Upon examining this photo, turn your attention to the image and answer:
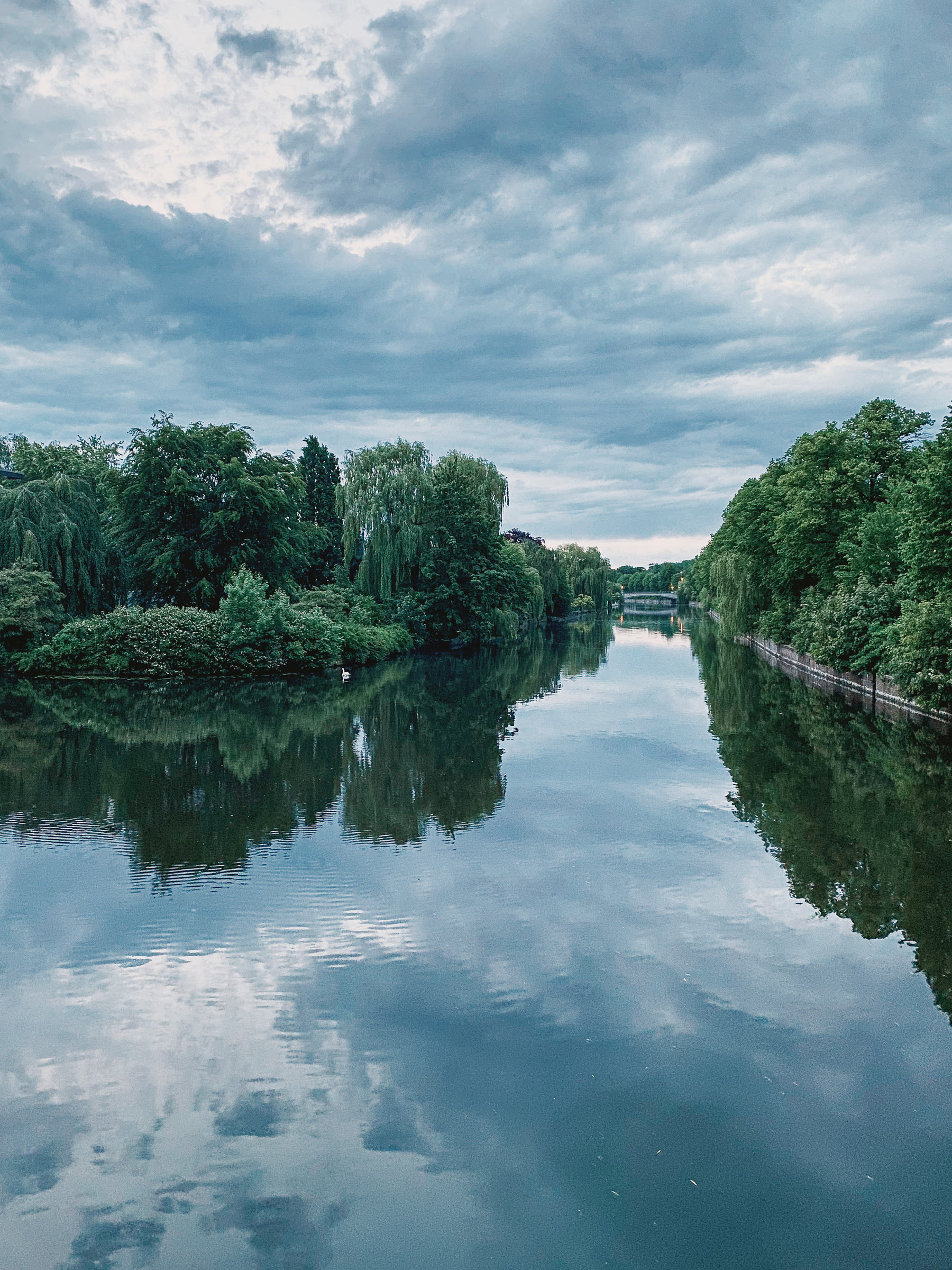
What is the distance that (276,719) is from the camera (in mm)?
19781

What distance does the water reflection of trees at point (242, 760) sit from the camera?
10.8m

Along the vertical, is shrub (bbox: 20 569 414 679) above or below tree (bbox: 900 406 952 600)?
below

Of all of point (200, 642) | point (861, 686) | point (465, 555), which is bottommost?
point (861, 686)

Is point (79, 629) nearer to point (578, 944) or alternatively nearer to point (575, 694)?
point (575, 694)

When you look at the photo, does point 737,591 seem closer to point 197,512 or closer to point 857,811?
point 197,512

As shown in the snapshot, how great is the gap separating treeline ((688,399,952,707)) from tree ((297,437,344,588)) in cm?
2097

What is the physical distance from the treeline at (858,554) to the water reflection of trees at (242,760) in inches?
371

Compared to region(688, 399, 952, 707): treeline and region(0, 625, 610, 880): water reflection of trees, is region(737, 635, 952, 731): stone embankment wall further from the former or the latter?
region(0, 625, 610, 880): water reflection of trees

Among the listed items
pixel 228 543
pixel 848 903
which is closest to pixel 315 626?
pixel 228 543

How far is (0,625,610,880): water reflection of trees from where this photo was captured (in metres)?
10.8

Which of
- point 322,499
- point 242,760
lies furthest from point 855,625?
point 322,499

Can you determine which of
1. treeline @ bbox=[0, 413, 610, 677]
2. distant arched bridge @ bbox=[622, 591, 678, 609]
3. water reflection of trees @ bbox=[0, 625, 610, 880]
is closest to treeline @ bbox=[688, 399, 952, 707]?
water reflection of trees @ bbox=[0, 625, 610, 880]

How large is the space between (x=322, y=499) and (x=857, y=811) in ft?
142

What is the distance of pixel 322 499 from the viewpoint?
51344 mm
